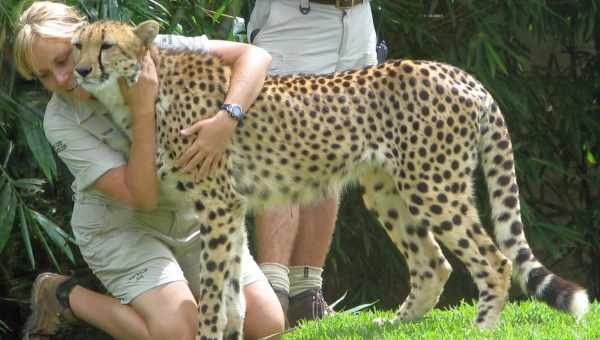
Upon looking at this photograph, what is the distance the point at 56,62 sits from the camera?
3213 millimetres

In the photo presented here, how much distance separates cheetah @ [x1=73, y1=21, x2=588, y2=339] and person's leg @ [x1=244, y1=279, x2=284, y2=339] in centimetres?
17

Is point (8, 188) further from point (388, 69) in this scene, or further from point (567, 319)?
point (567, 319)

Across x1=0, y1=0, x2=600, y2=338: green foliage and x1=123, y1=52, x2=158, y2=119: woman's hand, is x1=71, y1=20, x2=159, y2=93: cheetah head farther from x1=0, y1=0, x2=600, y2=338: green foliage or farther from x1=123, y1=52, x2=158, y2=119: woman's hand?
x1=0, y1=0, x2=600, y2=338: green foliage

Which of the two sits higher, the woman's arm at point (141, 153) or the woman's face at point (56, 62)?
the woman's face at point (56, 62)

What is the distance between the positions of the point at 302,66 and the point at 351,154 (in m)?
0.63

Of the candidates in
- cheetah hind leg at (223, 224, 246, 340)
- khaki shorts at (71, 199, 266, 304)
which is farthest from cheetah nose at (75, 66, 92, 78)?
cheetah hind leg at (223, 224, 246, 340)

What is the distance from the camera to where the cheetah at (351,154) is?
10.7 ft

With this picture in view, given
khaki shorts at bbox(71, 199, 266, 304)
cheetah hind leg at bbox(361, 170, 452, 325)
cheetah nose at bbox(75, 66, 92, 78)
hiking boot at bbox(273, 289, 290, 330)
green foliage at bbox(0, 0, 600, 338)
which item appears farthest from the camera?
green foliage at bbox(0, 0, 600, 338)

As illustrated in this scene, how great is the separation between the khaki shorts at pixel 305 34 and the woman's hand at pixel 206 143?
741mm

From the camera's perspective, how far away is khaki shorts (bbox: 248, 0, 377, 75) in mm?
3934

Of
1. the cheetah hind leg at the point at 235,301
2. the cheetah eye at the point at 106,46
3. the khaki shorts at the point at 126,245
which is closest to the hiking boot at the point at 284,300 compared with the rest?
the khaki shorts at the point at 126,245

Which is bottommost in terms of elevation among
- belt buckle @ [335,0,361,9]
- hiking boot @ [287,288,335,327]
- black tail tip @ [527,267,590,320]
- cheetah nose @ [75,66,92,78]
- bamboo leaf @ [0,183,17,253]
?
hiking boot @ [287,288,335,327]

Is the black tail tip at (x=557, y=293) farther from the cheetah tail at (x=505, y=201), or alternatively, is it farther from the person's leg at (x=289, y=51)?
the person's leg at (x=289, y=51)

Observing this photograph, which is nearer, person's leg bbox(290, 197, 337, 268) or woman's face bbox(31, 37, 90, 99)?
woman's face bbox(31, 37, 90, 99)
